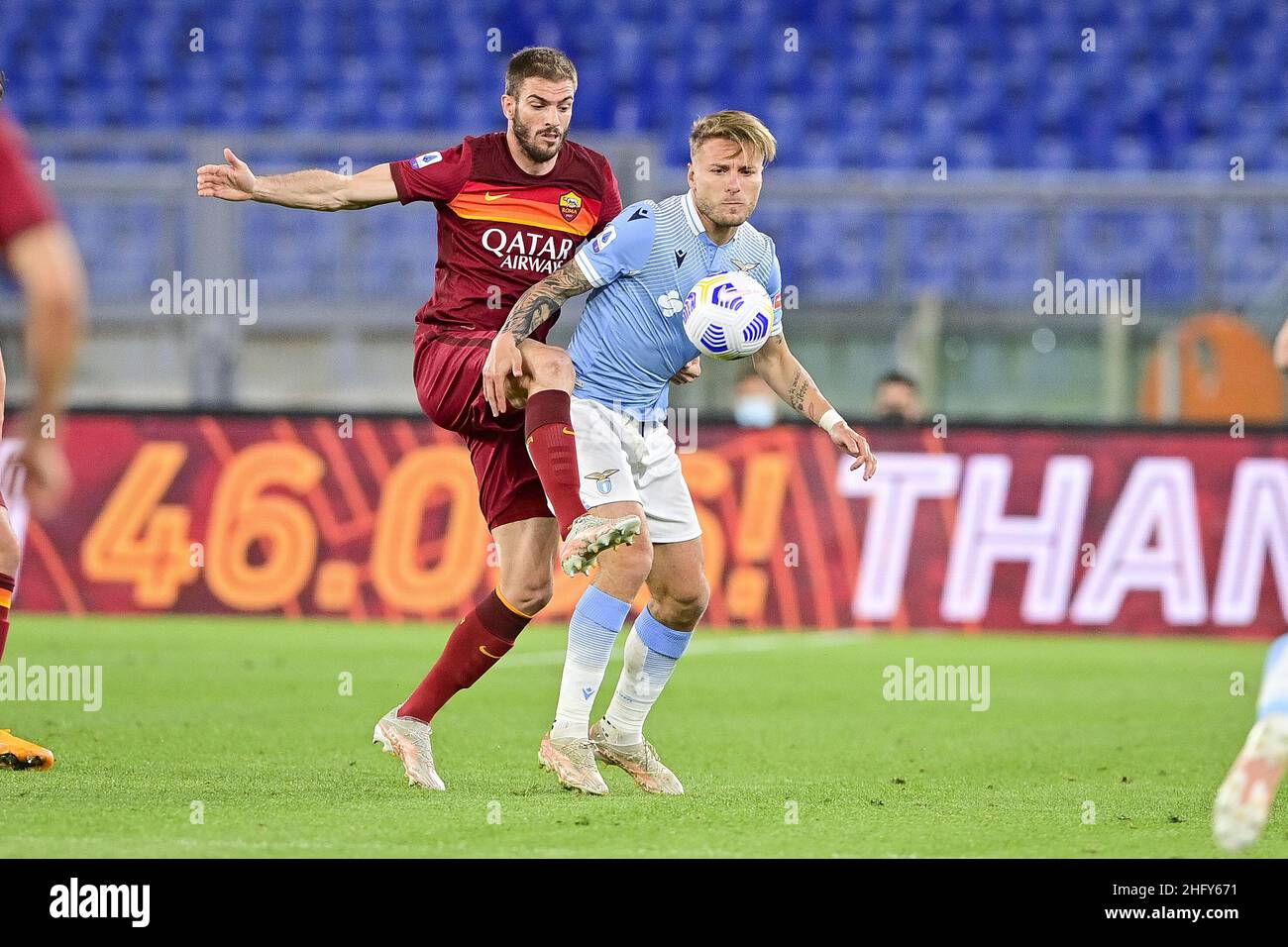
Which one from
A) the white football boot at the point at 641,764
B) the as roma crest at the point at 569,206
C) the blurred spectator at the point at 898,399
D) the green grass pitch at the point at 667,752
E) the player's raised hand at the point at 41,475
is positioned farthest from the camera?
Answer: the blurred spectator at the point at 898,399

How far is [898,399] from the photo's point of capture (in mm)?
12188

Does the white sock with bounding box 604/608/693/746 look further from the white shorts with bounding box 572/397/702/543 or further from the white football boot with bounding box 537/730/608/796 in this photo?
the white shorts with bounding box 572/397/702/543

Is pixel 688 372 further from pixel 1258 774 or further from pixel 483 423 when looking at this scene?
pixel 1258 774

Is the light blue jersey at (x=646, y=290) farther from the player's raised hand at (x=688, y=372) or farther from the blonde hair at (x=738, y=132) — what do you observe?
the blonde hair at (x=738, y=132)

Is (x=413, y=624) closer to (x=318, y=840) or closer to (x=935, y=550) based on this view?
(x=935, y=550)

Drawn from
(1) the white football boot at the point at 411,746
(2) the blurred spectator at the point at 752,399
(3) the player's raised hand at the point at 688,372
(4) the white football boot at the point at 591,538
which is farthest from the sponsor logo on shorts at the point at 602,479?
(2) the blurred spectator at the point at 752,399

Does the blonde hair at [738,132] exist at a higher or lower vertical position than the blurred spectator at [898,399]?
higher

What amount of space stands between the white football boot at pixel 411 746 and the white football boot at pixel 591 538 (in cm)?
94

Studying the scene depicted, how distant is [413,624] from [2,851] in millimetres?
7669

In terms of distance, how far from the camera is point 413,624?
1202cm

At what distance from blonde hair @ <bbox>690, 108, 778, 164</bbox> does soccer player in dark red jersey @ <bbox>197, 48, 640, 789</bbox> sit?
56cm

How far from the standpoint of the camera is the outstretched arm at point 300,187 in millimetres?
5621
